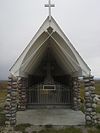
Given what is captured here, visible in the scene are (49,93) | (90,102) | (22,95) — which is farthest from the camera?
(49,93)

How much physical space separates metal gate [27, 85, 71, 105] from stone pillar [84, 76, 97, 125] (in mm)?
6444

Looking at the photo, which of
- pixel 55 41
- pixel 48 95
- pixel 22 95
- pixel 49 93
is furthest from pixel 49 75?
pixel 55 41

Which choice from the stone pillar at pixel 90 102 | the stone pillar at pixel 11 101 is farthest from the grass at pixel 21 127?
the stone pillar at pixel 90 102

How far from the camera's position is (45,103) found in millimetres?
18125

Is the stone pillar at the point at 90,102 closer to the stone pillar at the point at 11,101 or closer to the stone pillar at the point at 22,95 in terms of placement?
the stone pillar at the point at 11,101

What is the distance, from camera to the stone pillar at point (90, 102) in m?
11.4

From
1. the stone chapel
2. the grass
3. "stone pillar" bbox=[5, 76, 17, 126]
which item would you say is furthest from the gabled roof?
the grass

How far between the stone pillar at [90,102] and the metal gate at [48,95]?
6.44m

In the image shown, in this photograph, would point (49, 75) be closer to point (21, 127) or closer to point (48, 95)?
point (48, 95)

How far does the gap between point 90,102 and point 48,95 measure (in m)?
7.12

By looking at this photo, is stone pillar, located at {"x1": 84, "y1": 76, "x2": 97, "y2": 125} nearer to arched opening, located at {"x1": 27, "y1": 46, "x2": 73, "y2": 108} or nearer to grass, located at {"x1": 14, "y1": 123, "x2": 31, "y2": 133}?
grass, located at {"x1": 14, "y1": 123, "x2": 31, "y2": 133}

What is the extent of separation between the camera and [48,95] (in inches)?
723

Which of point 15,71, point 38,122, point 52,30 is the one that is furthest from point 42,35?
point 38,122

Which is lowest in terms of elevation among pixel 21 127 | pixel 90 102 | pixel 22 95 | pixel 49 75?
pixel 21 127
